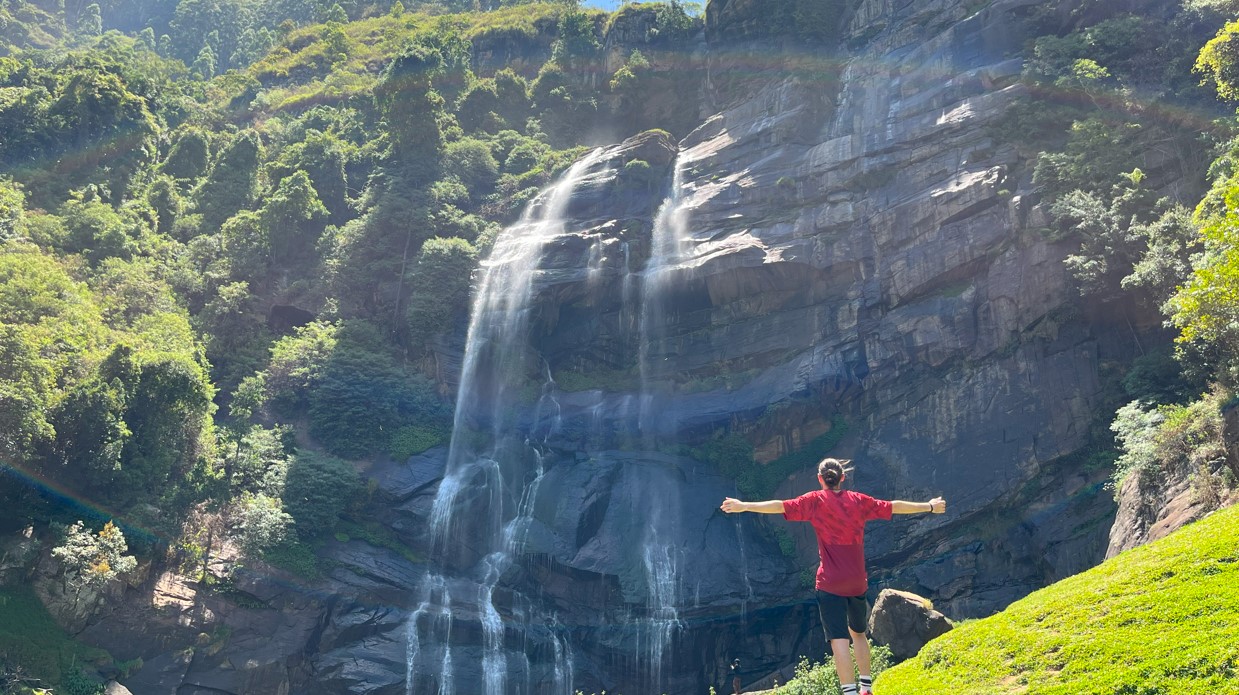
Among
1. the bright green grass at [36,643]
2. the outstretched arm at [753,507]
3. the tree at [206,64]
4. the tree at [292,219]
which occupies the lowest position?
the outstretched arm at [753,507]

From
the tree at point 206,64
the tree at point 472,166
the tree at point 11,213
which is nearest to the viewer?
the tree at point 11,213

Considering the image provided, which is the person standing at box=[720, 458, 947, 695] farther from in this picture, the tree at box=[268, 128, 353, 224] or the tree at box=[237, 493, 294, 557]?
the tree at box=[268, 128, 353, 224]

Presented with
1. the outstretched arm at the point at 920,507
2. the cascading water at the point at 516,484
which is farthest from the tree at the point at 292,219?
the outstretched arm at the point at 920,507

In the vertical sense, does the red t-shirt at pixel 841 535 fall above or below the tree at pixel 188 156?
below

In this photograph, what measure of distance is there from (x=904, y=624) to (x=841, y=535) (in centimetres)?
1058

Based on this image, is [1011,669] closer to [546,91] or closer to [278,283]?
[278,283]

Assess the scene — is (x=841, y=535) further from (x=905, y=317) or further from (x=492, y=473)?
(x=492, y=473)

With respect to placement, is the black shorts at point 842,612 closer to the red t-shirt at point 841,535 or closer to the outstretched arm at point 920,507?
the red t-shirt at point 841,535

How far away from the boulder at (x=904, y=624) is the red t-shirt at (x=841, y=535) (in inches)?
399

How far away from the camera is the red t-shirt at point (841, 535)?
8320 millimetres

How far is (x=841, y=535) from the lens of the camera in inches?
328

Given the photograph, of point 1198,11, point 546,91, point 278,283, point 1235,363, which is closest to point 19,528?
point 278,283

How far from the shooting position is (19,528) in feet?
83.2

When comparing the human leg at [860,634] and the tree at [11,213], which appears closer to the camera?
the human leg at [860,634]
